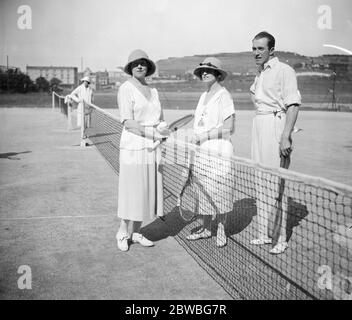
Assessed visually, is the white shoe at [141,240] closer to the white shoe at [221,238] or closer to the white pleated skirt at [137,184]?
the white pleated skirt at [137,184]

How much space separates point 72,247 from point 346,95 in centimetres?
7940

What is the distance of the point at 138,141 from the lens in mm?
5000

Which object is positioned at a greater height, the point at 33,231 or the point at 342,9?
the point at 342,9

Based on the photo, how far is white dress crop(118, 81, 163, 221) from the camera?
4.92m

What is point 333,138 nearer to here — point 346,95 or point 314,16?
point 314,16

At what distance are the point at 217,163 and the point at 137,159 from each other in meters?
0.90

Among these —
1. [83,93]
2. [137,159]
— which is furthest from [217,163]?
[83,93]

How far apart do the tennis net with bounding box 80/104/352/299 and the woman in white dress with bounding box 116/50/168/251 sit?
23 cm

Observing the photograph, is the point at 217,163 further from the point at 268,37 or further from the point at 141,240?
the point at 268,37

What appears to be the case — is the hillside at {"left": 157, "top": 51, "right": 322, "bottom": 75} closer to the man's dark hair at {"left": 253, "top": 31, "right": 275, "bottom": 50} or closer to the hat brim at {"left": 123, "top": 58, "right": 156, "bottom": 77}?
the man's dark hair at {"left": 253, "top": 31, "right": 275, "bottom": 50}

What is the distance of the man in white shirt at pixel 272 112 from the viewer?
4883 mm

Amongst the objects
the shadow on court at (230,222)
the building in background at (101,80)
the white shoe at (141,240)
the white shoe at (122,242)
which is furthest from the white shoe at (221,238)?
the building in background at (101,80)

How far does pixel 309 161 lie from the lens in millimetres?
11656
